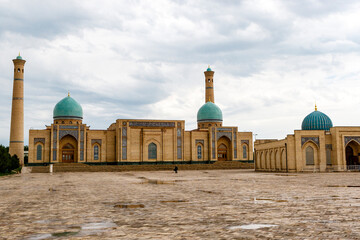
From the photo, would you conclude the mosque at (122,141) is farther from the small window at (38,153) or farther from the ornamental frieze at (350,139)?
the ornamental frieze at (350,139)

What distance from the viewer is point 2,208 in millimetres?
10070

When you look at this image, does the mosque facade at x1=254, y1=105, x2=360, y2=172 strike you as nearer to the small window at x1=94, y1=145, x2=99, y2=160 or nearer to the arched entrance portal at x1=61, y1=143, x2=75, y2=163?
the small window at x1=94, y1=145, x2=99, y2=160

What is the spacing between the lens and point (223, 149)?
58.6 metres

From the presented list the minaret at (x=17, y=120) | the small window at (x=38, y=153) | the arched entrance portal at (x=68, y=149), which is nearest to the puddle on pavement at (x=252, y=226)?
the small window at (x=38, y=153)

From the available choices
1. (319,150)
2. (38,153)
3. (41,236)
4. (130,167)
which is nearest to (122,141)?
(130,167)

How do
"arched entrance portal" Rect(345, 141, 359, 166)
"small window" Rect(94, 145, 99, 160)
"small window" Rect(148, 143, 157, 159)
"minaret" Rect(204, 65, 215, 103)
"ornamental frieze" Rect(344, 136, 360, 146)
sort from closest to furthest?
"ornamental frieze" Rect(344, 136, 360, 146), "arched entrance portal" Rect(345, 141, 359, 166), "small window" Rect(94, 145, 99, 160), "small window" Rect(148, 143, 157, 159), "minaret" Rect(204, 65, 215, 103)

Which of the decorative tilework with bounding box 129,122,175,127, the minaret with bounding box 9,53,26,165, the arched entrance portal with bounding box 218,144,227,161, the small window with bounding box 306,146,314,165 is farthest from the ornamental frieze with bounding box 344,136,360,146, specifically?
the minaret with bounding box 9,53,26,165

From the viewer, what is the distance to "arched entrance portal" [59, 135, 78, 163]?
170 feet

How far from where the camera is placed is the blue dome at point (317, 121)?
4453 cm

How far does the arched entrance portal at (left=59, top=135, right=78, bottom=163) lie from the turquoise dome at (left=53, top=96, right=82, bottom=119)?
13.2ft

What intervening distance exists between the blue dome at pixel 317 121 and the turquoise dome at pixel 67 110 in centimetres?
3269

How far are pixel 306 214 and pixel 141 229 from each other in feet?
12.5

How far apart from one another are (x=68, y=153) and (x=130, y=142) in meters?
8.93

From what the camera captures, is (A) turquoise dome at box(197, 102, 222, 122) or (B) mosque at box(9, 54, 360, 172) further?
(A) turquoise dome at box(197, 102, 222, 122)
